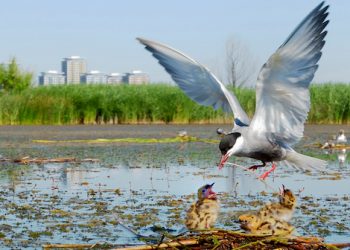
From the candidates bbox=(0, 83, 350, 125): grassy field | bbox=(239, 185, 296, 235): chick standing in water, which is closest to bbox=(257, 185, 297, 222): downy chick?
bbox=(239, 185, 296, 235): chick standing in water

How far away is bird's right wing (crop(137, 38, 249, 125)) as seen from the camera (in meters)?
9.72

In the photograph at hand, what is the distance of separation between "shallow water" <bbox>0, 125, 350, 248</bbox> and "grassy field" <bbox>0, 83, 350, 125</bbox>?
37.2 ft

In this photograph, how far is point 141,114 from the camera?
105 ft

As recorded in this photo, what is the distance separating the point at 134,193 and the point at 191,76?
79.0 inches

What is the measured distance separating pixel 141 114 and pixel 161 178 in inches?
750

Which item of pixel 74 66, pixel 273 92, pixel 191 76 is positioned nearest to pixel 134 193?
pixel 191 76

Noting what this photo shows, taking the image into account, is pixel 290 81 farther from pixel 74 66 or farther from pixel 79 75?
pixel 74 66

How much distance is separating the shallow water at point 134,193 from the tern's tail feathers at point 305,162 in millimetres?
529

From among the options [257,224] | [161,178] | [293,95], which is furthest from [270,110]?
[161,178]

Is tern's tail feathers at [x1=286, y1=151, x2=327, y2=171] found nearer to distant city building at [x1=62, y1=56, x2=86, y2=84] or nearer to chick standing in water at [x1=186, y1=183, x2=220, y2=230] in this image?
chick standing in water at [x1=186, y1=183, x2=220, y2=230]

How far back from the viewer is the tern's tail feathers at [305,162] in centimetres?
912

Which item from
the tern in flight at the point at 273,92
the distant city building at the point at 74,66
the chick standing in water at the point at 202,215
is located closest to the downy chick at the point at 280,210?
the chick standing in water at the point at 202,215

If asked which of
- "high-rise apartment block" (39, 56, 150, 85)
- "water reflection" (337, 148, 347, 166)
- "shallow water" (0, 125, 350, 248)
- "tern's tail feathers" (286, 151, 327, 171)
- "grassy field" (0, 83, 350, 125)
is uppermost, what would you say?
"high-rise apartment block" (39, 56, 150, 85)

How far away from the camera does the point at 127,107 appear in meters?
31.7
